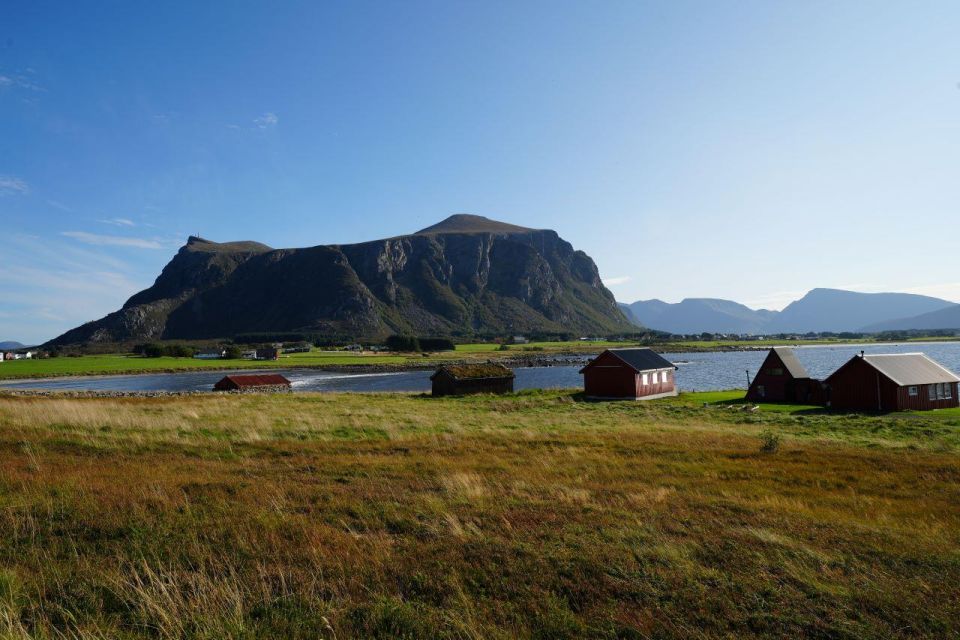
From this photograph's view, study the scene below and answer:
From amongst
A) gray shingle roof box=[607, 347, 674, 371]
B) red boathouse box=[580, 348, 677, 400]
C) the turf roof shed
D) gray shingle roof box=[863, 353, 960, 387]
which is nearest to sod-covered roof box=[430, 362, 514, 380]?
the turf roof shed

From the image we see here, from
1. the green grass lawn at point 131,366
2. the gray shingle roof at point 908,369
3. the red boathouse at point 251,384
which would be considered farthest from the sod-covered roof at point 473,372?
the green grass lawn at point 131,366

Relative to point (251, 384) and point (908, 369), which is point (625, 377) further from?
point (251, 384)

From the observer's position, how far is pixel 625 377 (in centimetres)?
5103

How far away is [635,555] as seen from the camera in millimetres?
7117

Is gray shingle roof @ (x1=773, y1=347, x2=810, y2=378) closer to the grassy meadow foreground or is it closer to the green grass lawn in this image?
the grassy meadow foreground

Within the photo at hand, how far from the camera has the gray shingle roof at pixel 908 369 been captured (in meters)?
38.0

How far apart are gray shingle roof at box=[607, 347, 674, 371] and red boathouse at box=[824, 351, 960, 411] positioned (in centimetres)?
1538

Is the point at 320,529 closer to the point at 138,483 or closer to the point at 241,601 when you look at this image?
the point at 241,601

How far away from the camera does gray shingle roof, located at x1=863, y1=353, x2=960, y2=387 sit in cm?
3797

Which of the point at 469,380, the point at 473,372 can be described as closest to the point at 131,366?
the point at 473,372

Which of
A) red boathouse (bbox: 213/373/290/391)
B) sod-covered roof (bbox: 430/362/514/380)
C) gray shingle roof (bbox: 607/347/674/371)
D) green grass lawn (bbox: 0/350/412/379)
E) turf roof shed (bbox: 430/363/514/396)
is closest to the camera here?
gray shingle roof (bbox: 607/347/674/371)

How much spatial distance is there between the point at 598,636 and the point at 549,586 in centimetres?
108

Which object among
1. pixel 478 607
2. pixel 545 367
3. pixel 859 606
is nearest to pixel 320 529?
pixel 478 607

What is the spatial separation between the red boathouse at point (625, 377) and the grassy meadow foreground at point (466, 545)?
34.8 meters
